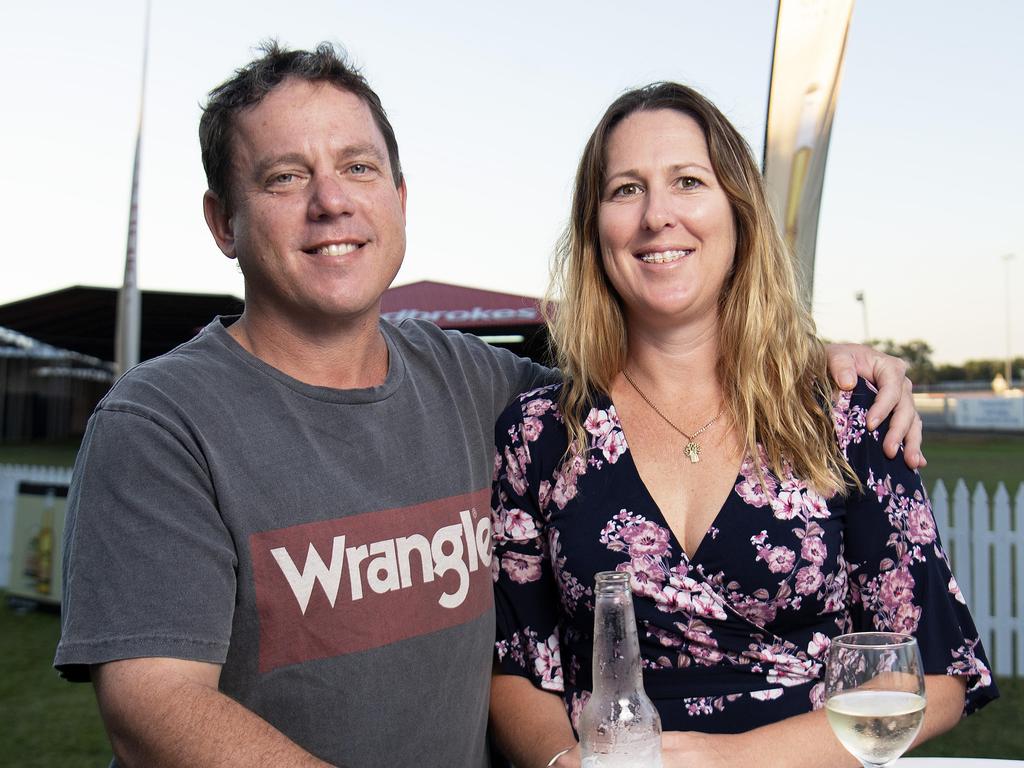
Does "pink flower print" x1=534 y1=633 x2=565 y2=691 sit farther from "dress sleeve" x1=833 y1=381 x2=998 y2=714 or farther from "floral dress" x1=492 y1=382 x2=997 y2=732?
"dress sleeve" x1=833 y1=381 x2=998 y2=714

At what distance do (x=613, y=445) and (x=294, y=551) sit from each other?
820 millimetres

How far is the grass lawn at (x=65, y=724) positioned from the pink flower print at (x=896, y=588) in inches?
145

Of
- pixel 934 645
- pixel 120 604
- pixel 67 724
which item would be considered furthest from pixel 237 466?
pixel 67 724

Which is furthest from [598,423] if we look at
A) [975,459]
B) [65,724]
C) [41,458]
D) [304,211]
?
[41,458]

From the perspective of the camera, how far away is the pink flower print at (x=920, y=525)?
202 cm

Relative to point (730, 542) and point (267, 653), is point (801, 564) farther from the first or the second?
point (267, 653)

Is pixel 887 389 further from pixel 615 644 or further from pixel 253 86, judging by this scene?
pixel 253 86

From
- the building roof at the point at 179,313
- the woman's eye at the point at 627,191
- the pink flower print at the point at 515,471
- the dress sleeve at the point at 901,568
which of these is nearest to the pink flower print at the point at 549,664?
the pink flower print at the point at 515,471

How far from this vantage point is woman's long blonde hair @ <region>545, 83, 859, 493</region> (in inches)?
86.9

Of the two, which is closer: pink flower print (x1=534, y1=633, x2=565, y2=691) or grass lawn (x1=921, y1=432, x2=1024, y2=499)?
pink flower print (x1=534, y1=633, x2=565, y2=691)

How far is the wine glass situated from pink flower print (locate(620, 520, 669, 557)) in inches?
27.0

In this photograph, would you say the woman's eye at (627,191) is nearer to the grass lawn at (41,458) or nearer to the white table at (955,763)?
the white table at (955,763)

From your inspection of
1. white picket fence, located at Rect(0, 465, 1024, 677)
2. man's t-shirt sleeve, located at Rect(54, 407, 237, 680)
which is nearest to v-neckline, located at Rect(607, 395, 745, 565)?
man's t-shirt sleeve, located at Rect(54, 407, 237, 680)

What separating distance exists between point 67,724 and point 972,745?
5190mm
